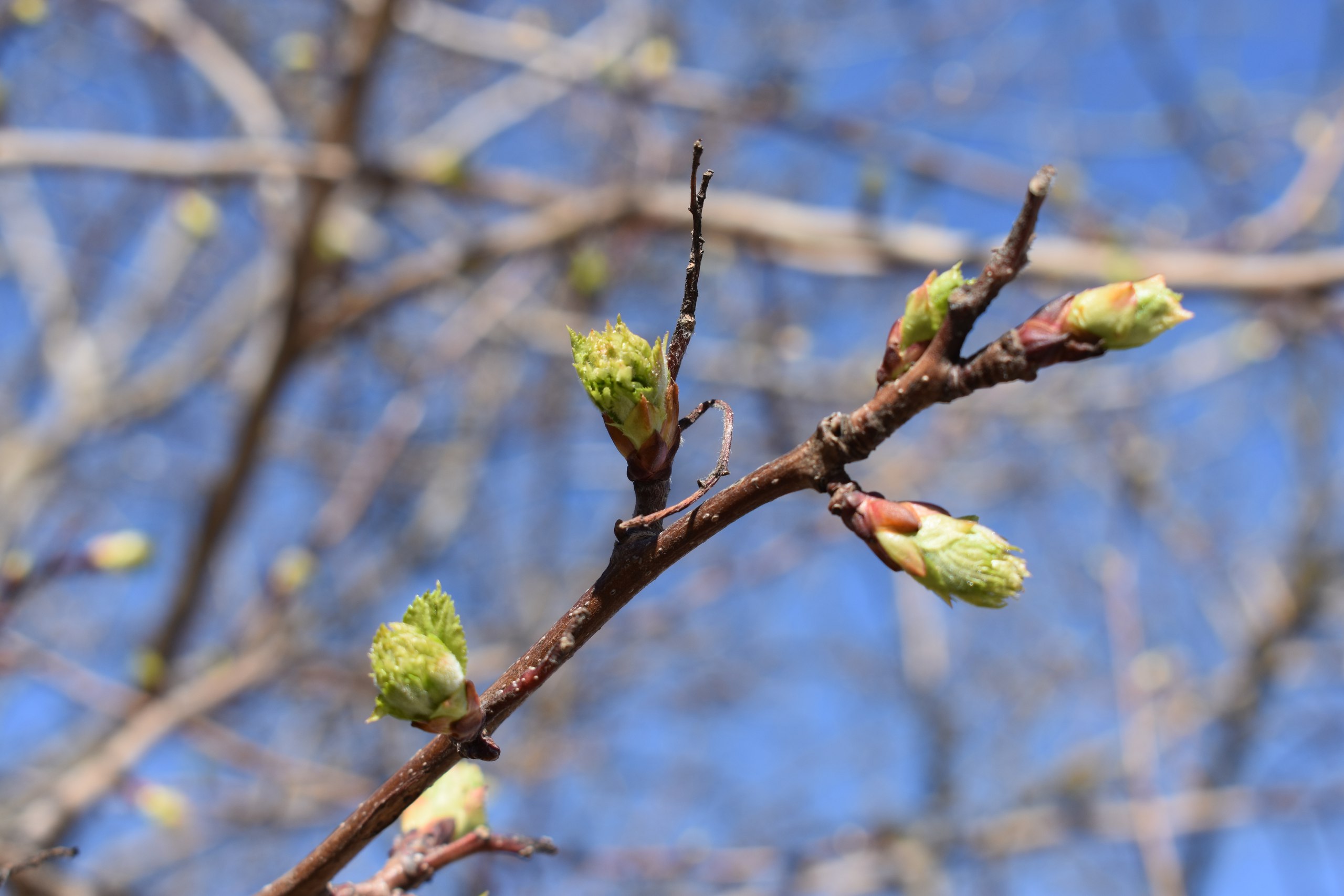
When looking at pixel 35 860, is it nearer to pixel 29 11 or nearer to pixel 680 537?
pixel 680 537

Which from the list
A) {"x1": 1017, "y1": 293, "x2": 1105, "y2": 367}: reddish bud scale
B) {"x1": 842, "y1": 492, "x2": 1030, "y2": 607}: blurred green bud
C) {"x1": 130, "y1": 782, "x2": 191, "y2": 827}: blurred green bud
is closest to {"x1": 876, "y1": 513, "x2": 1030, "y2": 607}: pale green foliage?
{"x1": 842, "y1": 492, "x2": 1030, "y2": 607}: blurred green bud

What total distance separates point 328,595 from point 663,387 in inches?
210

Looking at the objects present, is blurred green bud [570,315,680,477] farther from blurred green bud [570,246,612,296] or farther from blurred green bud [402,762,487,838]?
blurred green bud [570,246,612,296]

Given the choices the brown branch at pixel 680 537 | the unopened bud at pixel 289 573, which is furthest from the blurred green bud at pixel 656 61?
the brown branch at pixel 680 537

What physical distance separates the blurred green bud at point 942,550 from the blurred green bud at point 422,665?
37cm

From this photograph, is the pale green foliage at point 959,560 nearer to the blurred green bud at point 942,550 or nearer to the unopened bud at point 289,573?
the blurred green bud at point 942,550

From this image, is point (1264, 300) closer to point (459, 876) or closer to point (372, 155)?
point (372, 155)

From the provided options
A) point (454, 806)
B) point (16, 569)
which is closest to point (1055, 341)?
point (454, 806)

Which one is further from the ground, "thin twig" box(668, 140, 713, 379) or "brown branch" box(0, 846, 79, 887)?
"thin twig" box(668, 140, 713, 379)

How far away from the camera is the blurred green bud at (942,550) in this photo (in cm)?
79

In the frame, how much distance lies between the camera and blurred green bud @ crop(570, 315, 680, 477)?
813mm

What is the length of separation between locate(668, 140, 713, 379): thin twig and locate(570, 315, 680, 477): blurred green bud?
0.04 ft

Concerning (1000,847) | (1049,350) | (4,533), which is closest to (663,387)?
(1049,350)

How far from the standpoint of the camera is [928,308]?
2.69 feet
